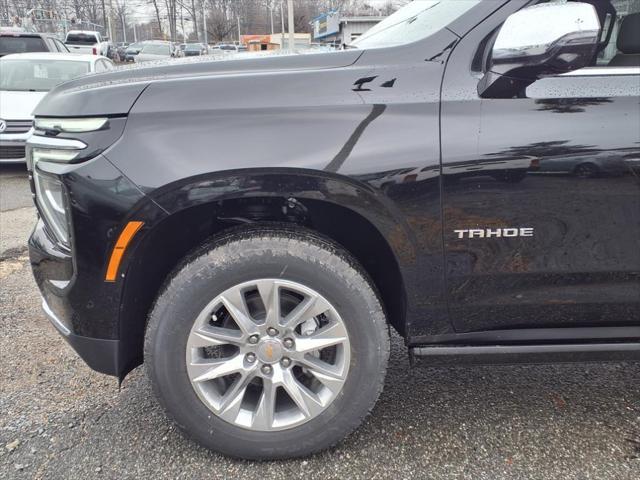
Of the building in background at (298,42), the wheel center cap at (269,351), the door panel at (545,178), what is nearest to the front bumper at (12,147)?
the building in background at (298,42)

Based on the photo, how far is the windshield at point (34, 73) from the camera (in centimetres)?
816

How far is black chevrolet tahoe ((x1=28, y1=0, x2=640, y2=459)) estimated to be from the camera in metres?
1.82

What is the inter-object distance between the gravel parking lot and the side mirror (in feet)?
4.63

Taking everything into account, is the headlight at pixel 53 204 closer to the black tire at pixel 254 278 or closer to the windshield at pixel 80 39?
the black tire at pixel 254 278

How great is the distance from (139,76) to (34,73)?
7.72m

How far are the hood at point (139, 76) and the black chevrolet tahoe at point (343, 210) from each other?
10 mm

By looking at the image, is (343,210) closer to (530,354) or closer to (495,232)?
(495,232)

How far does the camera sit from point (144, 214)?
6.03 ft

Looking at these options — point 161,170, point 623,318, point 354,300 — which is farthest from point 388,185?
point 623,318

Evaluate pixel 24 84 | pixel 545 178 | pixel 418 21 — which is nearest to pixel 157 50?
pixel 24 84

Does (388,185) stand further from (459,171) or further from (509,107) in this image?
(509,107)

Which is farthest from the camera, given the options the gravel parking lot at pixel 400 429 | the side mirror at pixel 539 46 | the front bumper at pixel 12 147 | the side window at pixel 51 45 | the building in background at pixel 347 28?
the side window at pixel 51 45

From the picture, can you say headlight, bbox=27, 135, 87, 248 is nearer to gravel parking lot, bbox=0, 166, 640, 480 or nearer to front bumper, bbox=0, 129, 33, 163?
gravel parking lot, bbox=0, 166, 640, 480

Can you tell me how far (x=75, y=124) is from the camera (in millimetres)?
1894
